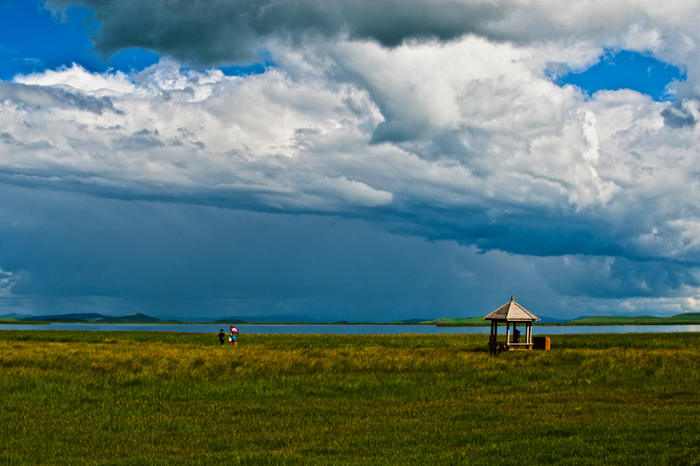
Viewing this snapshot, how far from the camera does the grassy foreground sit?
11.8m

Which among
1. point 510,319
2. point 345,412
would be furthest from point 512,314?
point 345,412

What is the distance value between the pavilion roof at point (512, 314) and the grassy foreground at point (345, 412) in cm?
1095

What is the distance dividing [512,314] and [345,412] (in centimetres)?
2695

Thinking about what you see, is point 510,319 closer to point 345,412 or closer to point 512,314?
point 512,314

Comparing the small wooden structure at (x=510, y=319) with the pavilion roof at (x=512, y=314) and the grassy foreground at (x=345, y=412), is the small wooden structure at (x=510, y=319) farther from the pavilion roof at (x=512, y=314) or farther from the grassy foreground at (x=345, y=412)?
the grassy foreground at (x=345, y=412)

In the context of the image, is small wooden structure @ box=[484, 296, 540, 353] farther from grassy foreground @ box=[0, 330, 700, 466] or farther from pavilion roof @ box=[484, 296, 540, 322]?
grassy foreground @ box=[0, 330, 700, 466]

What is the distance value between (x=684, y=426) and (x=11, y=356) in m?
33.2

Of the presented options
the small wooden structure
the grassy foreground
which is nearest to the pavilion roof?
the small wooden structure

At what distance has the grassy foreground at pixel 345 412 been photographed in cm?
1176

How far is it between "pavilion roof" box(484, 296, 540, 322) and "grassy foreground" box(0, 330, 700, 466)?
35.9 ft

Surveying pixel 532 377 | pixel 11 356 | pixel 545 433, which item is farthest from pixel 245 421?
pixel 11 356

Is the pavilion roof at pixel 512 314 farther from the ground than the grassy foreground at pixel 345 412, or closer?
farther from the ground

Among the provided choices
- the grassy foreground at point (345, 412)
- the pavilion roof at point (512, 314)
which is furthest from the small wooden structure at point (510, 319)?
the grassy foreground at point (345, 412)

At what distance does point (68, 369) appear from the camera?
26.6m
